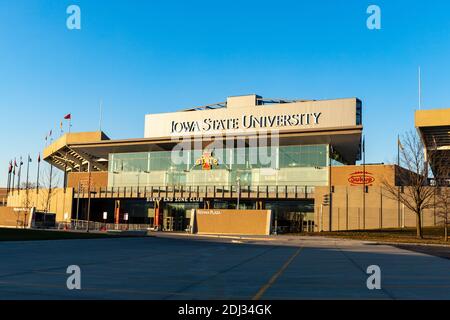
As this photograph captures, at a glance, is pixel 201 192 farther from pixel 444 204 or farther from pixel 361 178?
pixel 444 204

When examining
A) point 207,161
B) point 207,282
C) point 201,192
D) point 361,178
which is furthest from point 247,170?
point 207,282

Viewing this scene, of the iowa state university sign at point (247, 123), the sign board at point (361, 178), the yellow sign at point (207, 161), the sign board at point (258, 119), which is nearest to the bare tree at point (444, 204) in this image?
the sign board at point (361, 178)

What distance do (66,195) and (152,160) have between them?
18.3m

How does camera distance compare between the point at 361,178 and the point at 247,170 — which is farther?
the point at 247,170

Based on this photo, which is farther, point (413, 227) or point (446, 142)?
point (446, 142)

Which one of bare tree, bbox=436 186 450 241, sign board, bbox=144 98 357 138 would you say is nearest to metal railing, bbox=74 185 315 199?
sign board, bbox=144 98 357 138

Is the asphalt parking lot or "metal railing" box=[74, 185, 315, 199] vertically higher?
"metal railing" box=[74, 185, 315, 199]

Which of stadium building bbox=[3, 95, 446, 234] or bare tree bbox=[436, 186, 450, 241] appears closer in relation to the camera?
bare tree bbox=[436, 186, 450, 241]

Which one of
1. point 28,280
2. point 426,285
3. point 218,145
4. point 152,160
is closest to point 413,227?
point 218,145

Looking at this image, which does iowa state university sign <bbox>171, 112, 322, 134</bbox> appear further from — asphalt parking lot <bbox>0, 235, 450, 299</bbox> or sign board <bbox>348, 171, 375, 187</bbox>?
asphalt parking lot <bbox>0, 235, 450, 299</bbox>

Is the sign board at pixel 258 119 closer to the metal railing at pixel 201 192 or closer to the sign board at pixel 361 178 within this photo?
the sign board at pixel 361 178

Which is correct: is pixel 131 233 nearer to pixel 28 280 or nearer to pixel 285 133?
pixel 285 133

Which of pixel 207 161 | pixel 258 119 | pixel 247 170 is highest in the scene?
pixel 258 119
